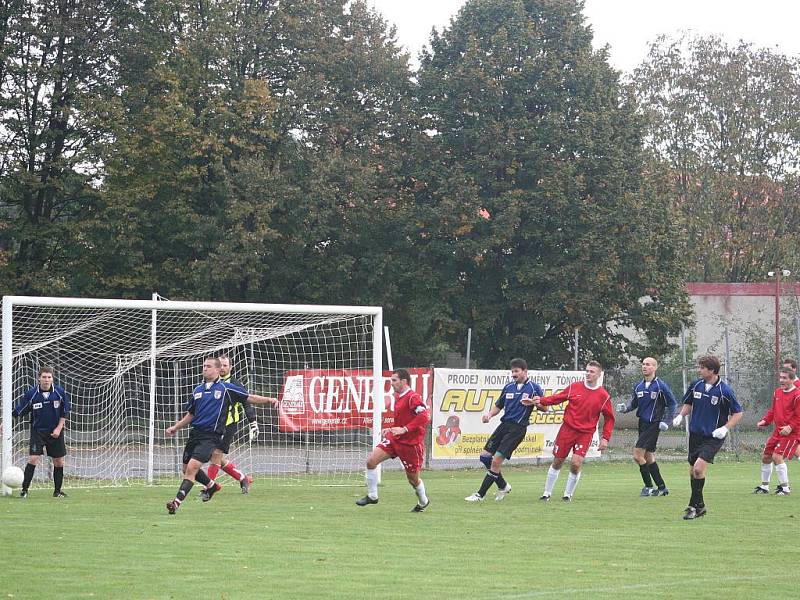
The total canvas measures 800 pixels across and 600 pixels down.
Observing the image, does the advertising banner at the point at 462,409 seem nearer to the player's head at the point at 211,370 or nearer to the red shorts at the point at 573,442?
the red shorts at the point at 573,442

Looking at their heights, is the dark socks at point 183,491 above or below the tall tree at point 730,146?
below

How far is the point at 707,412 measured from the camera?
15211 mm

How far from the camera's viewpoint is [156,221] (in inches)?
1522

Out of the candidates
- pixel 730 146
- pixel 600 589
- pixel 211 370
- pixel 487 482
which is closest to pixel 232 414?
pixel 211 370

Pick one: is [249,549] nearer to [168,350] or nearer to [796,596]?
[796,596]

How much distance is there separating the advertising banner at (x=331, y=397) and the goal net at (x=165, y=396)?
22mm

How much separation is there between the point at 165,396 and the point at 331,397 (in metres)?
3.70

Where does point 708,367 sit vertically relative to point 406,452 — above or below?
above

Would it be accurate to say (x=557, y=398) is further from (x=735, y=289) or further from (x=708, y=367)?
(x=735, y=289)

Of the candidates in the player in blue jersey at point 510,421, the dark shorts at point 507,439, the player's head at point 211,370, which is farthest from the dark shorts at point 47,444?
the dark shorts at point 507,439

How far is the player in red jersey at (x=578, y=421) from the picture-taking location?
56.6 ft

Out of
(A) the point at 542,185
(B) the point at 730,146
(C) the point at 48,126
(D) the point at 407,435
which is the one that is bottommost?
(D) the point at 407,435

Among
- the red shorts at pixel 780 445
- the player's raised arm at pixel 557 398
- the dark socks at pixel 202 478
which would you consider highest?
the player's raised arm at pixel 557 398

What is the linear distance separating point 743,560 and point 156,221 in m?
30.3
